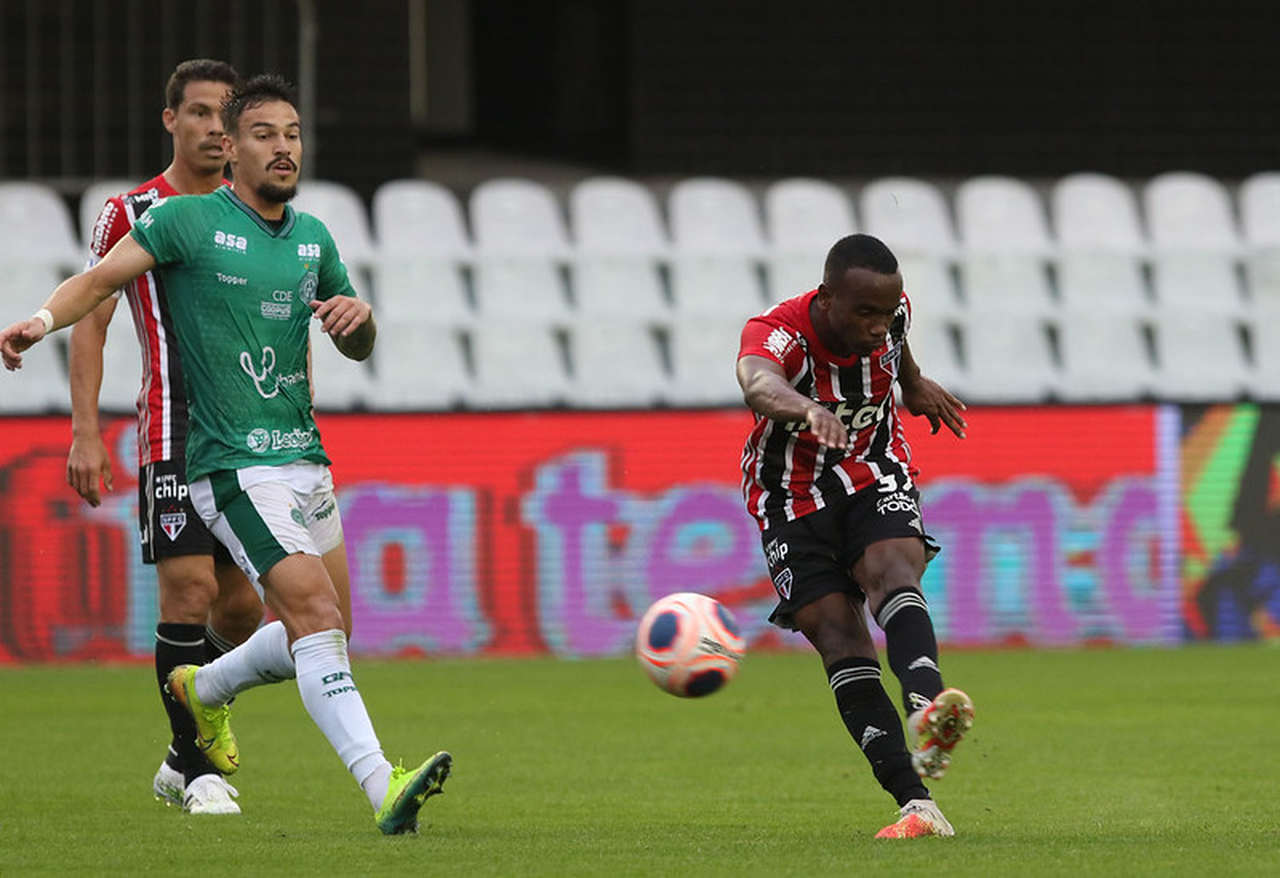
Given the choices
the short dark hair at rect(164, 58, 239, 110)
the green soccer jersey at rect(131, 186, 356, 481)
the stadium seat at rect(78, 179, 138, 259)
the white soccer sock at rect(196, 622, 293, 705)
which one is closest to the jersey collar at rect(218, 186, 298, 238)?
the green soccer jersey at rect(131, 186, 356, 481)

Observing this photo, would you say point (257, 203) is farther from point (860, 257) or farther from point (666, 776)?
point (666, 776)

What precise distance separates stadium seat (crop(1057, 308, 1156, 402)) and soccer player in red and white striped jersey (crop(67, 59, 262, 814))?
8.37 meters

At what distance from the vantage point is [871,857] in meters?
5.75

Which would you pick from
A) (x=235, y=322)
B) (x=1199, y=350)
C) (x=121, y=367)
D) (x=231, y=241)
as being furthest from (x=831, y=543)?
(x=1199, y=350)

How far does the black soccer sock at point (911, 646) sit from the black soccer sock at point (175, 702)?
94.6 inches

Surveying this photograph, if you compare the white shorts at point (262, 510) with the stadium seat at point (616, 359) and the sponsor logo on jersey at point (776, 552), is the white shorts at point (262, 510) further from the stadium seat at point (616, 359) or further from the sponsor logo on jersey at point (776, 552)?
the stadium seat at point (616, 359)

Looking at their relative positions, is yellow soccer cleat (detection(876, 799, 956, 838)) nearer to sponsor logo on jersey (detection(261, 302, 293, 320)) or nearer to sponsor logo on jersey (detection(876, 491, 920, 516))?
sponsor logo on jersey (detection(876, 491, 920, 516))

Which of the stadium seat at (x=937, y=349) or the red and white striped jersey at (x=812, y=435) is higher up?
the stadium seat at (x=937, y=349)

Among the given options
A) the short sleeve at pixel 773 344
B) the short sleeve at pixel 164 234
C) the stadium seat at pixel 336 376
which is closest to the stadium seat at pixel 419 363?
the stadium seat at pixel 336 376

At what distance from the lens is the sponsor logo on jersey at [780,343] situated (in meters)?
6.38

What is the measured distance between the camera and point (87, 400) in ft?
24.5

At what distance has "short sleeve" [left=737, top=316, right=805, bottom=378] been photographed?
251 inches

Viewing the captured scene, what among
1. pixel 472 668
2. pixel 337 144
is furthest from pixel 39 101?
pixel 472 668

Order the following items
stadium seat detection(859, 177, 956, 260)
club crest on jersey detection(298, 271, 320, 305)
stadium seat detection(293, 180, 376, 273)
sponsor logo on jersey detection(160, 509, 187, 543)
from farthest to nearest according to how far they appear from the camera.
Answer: stadium seat detection(859, 177, 956, 260) < stadium seat detection(293, 180, 376, 273) < sponsor logo on jersey detection(160, 509, 187, 543) < club crest on jersey detection(298, 271, 320, 305)
